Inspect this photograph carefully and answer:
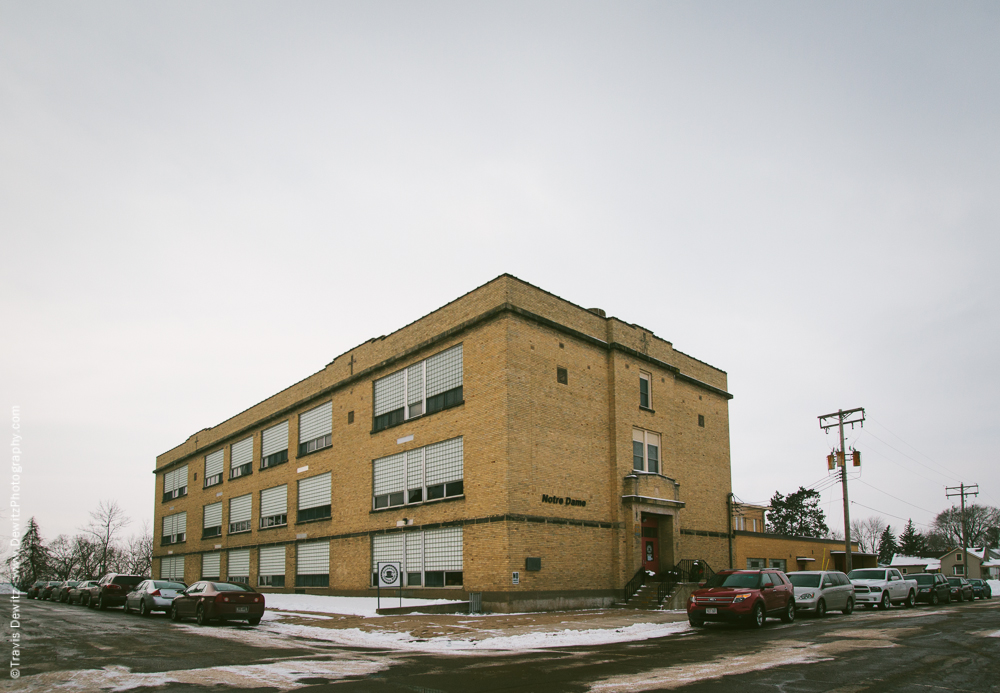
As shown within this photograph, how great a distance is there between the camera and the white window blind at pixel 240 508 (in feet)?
152

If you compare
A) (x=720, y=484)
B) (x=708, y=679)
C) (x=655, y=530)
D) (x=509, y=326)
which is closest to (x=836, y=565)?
(x=720, y=484)

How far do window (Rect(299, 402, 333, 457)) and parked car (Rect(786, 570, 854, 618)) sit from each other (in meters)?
23.3

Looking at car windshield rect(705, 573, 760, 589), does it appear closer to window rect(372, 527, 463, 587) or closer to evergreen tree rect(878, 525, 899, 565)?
window rect(372, 527, 463, 587)

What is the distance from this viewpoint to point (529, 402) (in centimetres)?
2684

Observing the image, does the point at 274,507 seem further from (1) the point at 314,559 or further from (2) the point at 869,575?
(2) the point at 869,575

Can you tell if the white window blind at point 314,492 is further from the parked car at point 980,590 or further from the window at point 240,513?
the parked car at point 980,590

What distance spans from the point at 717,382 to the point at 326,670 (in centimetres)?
3046

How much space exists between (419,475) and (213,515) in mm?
28040

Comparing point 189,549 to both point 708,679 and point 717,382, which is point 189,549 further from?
point 708,679

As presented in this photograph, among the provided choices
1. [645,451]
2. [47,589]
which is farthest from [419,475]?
[47,589]

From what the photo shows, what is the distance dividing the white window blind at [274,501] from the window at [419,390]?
11.4 m

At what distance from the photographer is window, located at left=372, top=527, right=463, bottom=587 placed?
27.6 metres

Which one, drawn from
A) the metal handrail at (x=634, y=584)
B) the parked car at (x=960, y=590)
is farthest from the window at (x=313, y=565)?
the parked car at (x=960, y=590)

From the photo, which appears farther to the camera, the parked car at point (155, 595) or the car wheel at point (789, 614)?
the parked car at point (155, 595)
